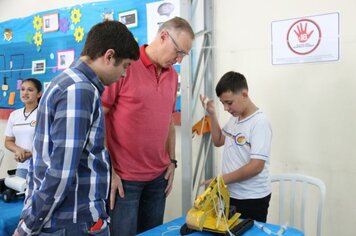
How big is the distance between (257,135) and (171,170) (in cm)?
48

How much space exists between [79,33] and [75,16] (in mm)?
179

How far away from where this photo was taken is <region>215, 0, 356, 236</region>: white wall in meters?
2.21

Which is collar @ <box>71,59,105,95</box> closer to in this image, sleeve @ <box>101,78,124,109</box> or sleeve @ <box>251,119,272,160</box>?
sleeve @ <box>101,78,124,109</box>

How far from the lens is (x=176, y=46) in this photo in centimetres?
160

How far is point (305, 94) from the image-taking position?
2346mm

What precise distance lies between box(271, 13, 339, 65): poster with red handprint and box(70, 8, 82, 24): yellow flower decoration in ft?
6.29

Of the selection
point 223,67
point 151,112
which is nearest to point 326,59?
point 223,67

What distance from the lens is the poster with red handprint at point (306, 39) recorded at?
7.29ft

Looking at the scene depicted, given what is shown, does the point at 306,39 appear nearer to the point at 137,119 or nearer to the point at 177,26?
the point at 177,26

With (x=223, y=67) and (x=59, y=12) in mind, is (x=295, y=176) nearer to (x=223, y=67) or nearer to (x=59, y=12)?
(x=223, y=67)

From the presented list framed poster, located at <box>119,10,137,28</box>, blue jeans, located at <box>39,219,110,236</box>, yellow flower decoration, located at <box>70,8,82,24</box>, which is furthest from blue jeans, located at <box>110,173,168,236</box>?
yellow flower decoration, located at <box>70,8,82,24</box>

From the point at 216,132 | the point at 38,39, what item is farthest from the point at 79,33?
the point at 216,132

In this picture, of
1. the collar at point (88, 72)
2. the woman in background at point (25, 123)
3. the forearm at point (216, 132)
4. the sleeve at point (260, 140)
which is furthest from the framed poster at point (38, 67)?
the collar at point (88, 72)

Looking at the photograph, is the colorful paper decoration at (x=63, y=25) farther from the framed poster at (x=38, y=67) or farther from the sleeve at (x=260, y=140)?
the sleeve at (x=260, y=140)
